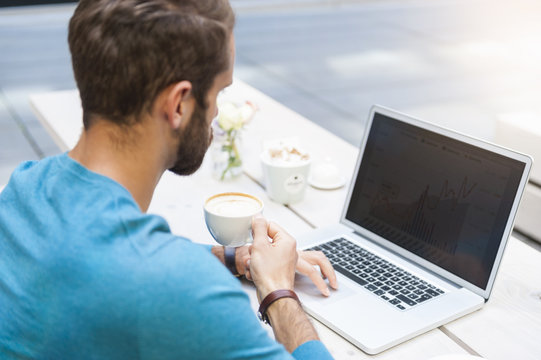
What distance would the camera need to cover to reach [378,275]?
1270 millimetres

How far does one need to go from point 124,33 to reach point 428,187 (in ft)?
2.39

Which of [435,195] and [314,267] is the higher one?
[435,195]

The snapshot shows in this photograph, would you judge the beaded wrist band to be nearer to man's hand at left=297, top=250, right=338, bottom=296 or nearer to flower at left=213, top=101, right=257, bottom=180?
man's hand at left=297, top=250, right=338, bottom=296

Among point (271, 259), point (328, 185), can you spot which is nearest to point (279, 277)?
point (271, 259)

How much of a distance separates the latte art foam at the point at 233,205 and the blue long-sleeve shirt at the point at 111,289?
0.47m

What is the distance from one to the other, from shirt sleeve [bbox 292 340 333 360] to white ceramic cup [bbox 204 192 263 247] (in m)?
0.36

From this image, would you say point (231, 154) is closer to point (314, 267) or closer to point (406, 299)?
point (314, 267)

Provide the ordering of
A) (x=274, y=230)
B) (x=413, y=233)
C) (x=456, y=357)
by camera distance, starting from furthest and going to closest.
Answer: (x=413, y=233) < (x=274, y=230) < (x=456, y=357)

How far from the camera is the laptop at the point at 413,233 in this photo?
1153mm

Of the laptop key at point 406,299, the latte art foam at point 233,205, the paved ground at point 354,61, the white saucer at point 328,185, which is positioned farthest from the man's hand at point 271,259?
the paved ground at point 354,61

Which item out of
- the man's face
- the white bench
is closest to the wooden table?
the man's face

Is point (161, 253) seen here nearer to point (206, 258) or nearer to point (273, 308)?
point (206, 258)

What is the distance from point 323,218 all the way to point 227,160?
354 mm

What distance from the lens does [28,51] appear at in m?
5.79
